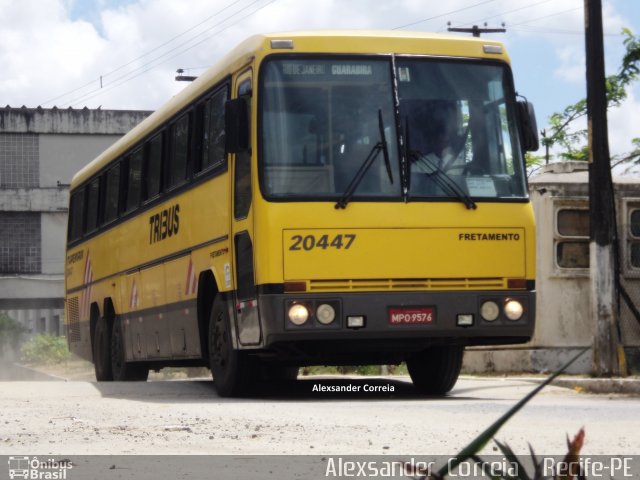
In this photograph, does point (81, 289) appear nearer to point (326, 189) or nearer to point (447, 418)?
point (326, 189)

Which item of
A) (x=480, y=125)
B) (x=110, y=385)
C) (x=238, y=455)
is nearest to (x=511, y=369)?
(x=110, y=385)

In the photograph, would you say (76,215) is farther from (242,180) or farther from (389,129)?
(389,129)

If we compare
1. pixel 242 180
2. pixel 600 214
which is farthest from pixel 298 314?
pixel 600 214

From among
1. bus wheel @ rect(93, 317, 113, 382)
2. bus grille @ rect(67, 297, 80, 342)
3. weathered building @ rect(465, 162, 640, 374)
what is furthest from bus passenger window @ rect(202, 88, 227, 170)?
bus grille @ rect(67, 297, 80, 342)

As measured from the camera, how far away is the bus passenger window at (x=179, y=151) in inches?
604

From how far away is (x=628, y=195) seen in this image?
70.7 feet

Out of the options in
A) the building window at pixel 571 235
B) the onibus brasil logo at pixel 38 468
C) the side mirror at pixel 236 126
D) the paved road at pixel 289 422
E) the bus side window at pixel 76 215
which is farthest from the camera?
the bus side window at pixel 76 215

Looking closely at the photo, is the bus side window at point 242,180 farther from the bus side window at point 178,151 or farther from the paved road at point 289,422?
the bus side window at point 178,151

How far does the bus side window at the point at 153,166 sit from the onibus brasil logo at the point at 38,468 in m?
9.00

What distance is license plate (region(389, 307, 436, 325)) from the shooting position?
41.3ft

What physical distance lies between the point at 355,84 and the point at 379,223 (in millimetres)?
1347

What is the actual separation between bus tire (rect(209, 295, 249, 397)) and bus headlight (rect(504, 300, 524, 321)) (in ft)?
8.66

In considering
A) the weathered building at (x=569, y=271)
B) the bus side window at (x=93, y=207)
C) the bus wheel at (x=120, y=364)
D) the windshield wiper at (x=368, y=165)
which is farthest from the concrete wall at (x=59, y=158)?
the windshield wiper at (x=368, y=165)

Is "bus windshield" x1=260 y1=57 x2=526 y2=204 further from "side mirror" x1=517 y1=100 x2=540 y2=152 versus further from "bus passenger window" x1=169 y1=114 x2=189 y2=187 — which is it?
"bus passenger window" x1=169 y1=114 x2=189 y2=187
